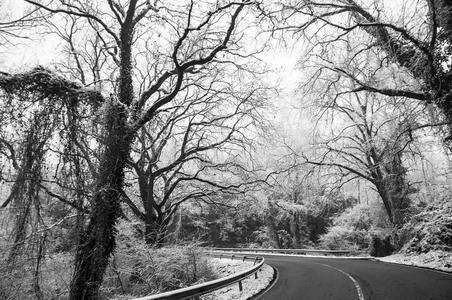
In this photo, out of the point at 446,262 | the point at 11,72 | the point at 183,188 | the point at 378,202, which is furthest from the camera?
the point at 378,202

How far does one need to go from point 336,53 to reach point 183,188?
11425mm

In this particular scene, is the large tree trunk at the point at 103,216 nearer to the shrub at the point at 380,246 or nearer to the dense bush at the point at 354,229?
the shrub at the point at 380,246

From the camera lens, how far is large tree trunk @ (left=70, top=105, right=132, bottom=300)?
263 inches

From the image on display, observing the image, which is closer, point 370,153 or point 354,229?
point 370,153

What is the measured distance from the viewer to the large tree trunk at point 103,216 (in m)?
6.67

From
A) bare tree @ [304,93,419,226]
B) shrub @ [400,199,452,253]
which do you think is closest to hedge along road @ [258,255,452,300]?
shrub @ [400,199,452,253]

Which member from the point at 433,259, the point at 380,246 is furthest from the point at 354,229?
the point at 433,259

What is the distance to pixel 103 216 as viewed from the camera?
23.5 ft

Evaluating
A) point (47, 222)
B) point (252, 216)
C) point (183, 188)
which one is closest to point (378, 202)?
point (183, 188)

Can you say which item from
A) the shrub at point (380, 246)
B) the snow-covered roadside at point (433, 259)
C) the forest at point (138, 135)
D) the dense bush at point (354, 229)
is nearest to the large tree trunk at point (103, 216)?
the forest at point (138, 135)

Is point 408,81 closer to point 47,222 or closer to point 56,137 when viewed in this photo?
point 56,137

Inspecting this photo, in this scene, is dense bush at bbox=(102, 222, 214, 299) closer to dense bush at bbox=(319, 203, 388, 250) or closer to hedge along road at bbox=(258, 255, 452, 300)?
hedge along road at bbox=(258, 255, 452, 300)

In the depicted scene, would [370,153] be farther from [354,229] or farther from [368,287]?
[368,287]

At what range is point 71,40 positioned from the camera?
48.1 feet
